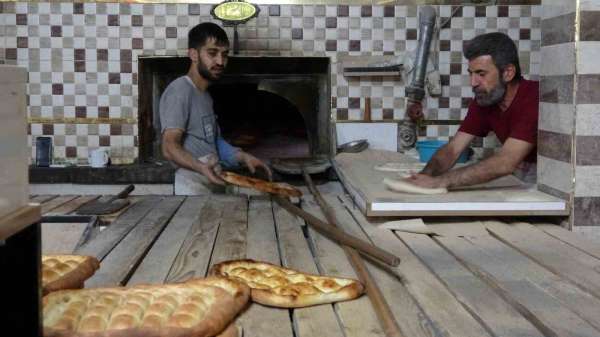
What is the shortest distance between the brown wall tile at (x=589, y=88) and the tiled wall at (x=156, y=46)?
2.79 metres

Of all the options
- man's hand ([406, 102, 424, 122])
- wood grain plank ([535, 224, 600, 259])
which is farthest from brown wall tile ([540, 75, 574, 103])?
man's hand ([406, 102, 424, 122])

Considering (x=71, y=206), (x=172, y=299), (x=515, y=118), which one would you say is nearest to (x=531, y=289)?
(x=172, y=299)

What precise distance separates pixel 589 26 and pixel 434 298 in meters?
1.62

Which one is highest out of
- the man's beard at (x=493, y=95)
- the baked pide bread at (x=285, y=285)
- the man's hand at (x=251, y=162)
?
the man's beard at (x=493, y=95)

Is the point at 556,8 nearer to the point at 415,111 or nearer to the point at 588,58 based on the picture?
the point at 588,58

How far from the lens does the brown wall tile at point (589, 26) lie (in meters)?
3.10

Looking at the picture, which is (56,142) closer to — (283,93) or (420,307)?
(283,93)

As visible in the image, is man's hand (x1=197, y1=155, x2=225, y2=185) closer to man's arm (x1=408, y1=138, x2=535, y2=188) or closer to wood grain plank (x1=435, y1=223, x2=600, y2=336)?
man's arm (x1=408, y1=138, x2=535, y2=188)

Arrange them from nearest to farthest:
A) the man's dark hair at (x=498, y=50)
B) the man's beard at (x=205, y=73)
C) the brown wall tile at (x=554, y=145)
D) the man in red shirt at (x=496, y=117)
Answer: the brown wall tile at (x=554, y=145), the man in red shirt at (x=496, y=117), the man's dark hair at (x=498, y=50), the man's beard at (x=205, y=73)

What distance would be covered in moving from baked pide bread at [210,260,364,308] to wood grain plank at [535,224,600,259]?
1.05 metres

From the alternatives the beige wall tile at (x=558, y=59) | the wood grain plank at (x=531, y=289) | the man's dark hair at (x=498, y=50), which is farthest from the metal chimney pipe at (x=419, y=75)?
the wood grain plank at (x=531, y=289)

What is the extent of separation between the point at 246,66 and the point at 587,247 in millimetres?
3764

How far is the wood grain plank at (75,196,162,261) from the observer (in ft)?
8.67

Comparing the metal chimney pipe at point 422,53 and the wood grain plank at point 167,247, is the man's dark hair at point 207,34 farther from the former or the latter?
the wood grain plank at point 167,247
